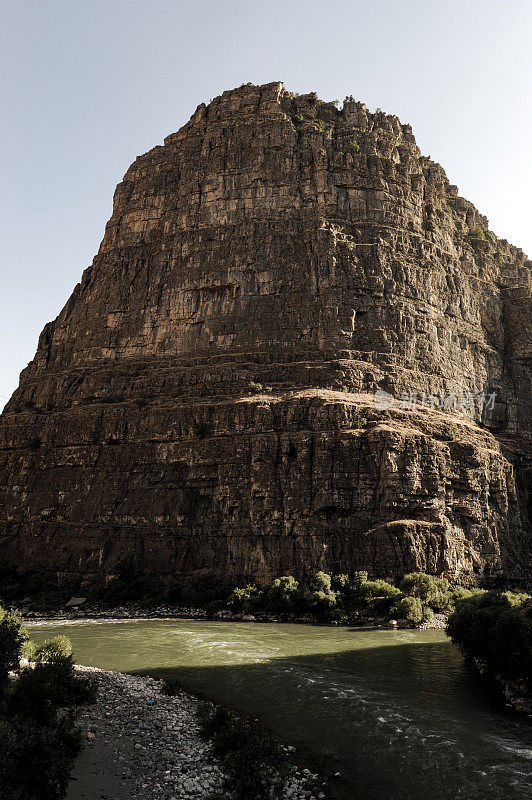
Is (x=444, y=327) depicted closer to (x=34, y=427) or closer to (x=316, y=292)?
(x=316, y=292)

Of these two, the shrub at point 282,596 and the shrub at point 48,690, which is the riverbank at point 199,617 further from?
the shrub at point 48,690

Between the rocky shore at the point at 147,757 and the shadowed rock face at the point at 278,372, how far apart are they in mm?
28024

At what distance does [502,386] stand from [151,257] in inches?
1951

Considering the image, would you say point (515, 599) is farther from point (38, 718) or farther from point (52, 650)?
point (38, 718)

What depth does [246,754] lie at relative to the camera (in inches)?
639

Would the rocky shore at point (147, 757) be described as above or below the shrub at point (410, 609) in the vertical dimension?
below

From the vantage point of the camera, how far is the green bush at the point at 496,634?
2373cm

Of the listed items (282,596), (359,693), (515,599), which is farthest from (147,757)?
(515,599)

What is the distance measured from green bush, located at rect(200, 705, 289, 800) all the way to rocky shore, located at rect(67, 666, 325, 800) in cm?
29

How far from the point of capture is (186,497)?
176 feet

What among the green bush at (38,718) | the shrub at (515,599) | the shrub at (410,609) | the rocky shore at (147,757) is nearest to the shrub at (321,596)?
the shrub at (410,609)

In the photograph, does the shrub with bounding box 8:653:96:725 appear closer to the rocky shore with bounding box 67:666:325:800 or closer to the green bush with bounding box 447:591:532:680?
the rocky shore with bounding box 67:666:325:800

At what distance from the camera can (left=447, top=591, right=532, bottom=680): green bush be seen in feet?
77.9

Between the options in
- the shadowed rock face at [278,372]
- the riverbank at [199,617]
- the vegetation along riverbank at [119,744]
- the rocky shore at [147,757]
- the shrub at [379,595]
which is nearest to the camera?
the vegetation along riverbank at [119,744]
